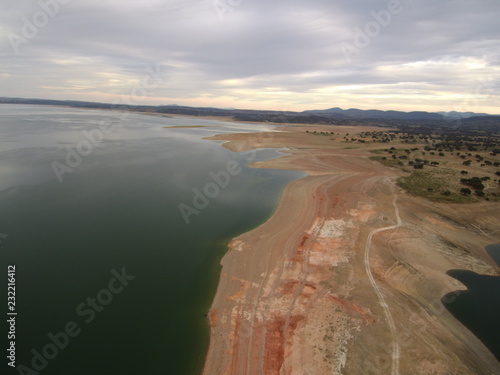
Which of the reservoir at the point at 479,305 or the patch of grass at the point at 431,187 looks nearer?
the reservoir at the point at 479,305

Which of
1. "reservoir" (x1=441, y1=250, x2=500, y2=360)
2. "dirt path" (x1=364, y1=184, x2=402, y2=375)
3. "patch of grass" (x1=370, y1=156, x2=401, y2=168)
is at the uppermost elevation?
"patch of grass" (x1=370, y1=156, x2=401, y2=168)

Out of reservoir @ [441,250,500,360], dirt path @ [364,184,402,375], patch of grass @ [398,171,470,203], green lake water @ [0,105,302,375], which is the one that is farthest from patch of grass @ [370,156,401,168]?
reservoir @ [441,250,500,360]

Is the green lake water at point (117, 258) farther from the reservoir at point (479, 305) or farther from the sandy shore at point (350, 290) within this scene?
the reservoir at point (479, 305)

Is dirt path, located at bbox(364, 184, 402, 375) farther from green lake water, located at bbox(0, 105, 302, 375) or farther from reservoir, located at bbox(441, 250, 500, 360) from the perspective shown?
green lake water, located at bbox(0, 105, 302, 375)

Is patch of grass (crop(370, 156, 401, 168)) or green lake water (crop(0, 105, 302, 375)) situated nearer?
green lake water (crop(0, 105, 302, 375))

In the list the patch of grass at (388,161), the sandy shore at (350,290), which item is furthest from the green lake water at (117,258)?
the patch of grass at (388,161)

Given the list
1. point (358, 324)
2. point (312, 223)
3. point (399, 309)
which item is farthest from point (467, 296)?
point (312, 223)
